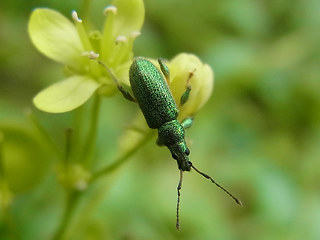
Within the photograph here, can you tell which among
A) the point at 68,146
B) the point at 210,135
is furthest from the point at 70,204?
the point at 210,135

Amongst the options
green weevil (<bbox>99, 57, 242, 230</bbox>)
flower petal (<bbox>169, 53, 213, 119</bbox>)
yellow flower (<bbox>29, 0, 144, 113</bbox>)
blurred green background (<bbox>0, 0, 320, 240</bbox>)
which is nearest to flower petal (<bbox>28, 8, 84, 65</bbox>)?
yellow flower (<bbox>29, 0, 144, 113</bbox>)

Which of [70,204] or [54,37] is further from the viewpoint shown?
[70,204]

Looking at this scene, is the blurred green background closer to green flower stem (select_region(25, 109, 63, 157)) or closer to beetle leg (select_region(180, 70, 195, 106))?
green flower stem (select_region(25, 109, 63, 157))

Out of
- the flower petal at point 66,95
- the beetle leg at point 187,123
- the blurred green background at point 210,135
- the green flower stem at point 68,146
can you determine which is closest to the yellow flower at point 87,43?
the flower petal at point 66,95

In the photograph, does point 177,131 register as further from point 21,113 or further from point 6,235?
point 21,113

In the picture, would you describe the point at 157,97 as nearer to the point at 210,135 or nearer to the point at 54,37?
the point at 54,37

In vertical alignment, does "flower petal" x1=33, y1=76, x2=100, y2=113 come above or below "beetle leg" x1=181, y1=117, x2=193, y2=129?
above
